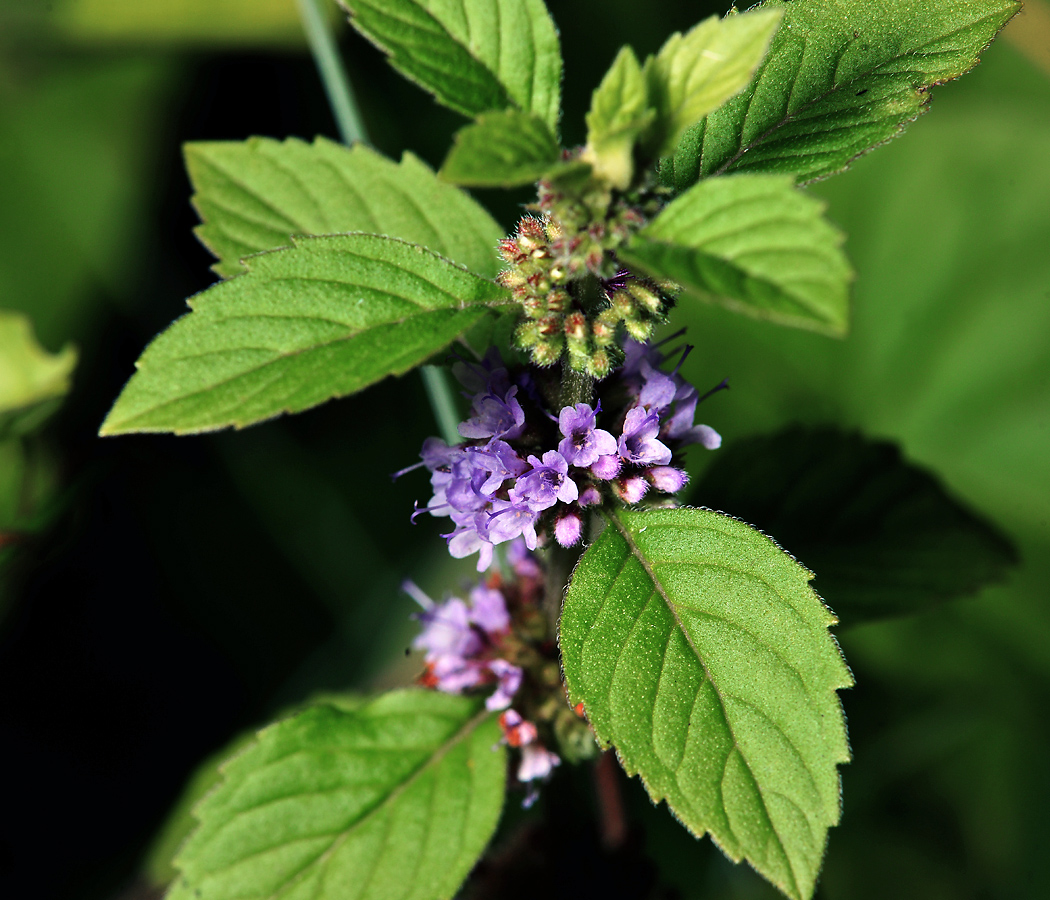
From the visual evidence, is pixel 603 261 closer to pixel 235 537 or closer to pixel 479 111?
pixel 479 111

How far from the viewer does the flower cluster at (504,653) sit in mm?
1538

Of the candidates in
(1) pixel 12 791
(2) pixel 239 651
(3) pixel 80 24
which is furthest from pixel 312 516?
(3) pixel 80 24

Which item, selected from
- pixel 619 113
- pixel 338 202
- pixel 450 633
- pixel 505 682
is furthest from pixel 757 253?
pixel 450 633

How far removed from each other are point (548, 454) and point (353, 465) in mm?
1970

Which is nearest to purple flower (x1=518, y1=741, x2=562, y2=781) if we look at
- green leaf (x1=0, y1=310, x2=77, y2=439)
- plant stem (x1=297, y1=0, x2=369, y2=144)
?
plant stem (x1=297, y1=0, x2=369, y2=144)

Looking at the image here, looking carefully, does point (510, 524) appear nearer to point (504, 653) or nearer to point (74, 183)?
point (504, 653)

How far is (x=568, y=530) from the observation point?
120cm

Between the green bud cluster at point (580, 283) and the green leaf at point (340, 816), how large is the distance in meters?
0.75

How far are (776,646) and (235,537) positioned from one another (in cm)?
225

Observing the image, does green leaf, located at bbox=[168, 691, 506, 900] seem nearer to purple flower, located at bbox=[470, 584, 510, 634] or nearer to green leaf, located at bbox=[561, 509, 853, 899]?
purple flower, located at bbox=[470, 584, 510, 634]

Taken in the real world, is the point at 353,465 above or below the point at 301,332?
below

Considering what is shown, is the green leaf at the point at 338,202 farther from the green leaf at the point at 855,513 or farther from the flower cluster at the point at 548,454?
the green leaf at the point at 855,513

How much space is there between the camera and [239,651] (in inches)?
111

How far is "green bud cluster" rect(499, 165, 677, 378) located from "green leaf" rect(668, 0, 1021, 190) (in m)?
0.23
